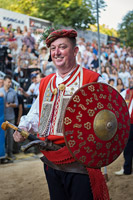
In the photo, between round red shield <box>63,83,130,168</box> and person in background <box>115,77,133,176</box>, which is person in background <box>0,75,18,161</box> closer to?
person in background <box>115,77,133,176</box>

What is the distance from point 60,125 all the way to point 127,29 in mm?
23424

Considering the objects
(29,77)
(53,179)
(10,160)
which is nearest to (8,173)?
(10,160)

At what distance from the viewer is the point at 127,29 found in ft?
77.5

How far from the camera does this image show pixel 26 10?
1567 cm

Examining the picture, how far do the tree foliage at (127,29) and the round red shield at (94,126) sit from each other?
1950 centimetres

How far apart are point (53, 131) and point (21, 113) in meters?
4.86

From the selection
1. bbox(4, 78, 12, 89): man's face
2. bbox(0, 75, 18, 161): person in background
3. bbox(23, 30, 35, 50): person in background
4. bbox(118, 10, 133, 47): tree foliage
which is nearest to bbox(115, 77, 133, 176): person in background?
bbox(0, 75, 18, 161): person in background

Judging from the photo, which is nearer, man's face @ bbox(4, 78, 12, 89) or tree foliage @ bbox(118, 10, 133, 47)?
man's face @ bbox(4, 78, 12, 89)

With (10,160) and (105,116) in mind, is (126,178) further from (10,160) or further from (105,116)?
(105,116)

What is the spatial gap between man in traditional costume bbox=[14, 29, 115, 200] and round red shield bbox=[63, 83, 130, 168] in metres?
0.13

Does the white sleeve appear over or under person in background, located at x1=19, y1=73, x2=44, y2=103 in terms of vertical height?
under

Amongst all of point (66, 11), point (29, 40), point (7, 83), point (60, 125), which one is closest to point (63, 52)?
point (60, 125)

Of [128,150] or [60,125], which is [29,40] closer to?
[128,150]

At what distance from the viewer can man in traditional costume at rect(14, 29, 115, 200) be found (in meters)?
1.85
